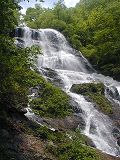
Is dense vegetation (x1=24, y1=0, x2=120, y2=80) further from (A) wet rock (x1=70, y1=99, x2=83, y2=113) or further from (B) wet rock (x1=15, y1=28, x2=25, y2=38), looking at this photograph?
(A) wet rock (x1=70, y1=99, x2=83, y2=113)

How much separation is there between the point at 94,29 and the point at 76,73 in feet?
32.2

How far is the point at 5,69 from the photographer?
11469mm

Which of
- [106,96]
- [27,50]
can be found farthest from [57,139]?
[106,96]

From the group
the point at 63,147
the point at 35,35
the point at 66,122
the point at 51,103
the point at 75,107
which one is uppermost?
the point at 35,35

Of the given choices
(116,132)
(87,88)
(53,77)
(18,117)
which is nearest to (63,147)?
(18,117)

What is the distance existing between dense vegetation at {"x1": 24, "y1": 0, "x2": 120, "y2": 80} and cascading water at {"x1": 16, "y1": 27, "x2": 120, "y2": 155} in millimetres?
1119

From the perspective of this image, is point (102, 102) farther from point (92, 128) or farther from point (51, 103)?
point (51, 103)

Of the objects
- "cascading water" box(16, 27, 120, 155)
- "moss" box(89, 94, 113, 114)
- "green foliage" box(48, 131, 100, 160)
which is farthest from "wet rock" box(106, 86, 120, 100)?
"green foliage" box(48, 131, 100, 160)

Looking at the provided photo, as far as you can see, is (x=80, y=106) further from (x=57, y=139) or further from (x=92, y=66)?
(x=92, y=66)

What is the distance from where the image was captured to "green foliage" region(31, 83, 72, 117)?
737 inches

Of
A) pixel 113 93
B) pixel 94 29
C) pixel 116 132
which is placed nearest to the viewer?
pixel 116 132

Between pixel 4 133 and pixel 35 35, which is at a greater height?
pixel 35 35

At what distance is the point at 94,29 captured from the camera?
38.9 meters

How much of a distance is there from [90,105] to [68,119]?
3.32 meters
